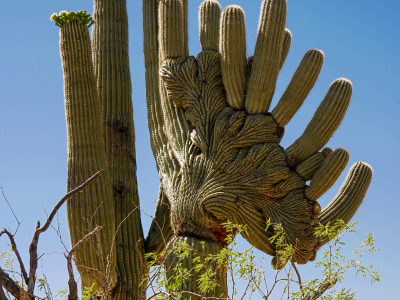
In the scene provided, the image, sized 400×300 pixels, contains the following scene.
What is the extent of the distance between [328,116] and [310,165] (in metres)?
0.49

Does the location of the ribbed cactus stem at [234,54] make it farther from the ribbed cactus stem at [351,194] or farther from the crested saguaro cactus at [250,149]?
the ribbed cactus stem at [351,194]

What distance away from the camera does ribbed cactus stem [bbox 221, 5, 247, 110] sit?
5879mm

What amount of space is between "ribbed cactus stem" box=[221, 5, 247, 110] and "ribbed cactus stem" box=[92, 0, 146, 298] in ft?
5.23

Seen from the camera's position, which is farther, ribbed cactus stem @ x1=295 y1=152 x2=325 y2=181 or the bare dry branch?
ribbed cactus stem @ x1=295 y1=152 x2=325 y2=181

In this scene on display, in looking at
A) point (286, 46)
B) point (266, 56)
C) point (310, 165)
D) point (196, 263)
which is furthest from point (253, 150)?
point (286, 46)

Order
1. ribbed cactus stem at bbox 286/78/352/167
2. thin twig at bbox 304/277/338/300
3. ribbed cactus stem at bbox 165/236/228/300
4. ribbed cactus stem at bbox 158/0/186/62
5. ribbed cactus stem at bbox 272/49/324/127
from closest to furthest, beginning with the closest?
thin twig at bbox 304/277/338/300 → ribbed cactus stem at bbox 165/236/228/300 → ribbed cactus stem at bbox 286/78/352/167 → ribbed cactus stem at bbox 272/49/324/127 → ribbed cactus stem at bbox 158/0/186/62

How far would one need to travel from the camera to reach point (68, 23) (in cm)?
623

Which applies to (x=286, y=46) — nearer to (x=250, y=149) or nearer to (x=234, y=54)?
(x=234, y=54)

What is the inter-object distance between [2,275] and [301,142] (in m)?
3.27

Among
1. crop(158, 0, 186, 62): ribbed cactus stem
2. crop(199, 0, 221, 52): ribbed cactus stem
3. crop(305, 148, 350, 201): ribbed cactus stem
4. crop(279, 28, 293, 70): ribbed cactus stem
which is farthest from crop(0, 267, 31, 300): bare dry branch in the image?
crop(279, 28, 293, 70): ribbed cactus stem

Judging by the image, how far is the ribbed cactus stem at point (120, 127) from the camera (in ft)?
21.1

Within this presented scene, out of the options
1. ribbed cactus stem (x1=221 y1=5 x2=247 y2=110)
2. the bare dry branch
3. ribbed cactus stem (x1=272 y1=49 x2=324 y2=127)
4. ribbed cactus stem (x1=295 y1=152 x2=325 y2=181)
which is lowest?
the bare dry branch

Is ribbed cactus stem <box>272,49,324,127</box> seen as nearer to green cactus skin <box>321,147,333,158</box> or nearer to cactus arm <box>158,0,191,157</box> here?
green cactus skin <box>321,147,333,158</box>

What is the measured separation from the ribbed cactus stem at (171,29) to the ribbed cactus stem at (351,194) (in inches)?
86.5
